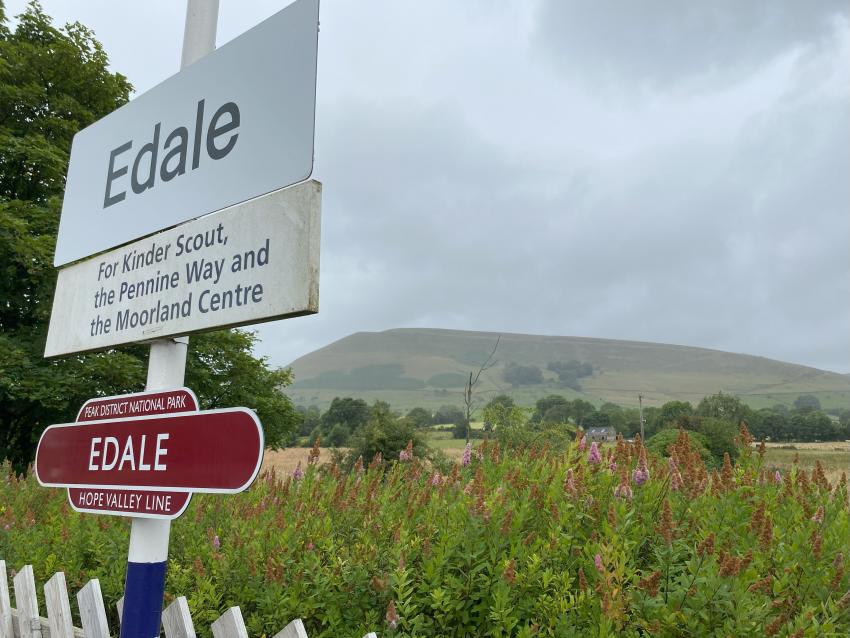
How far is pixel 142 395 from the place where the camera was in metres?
2.12

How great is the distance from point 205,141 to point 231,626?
176cm

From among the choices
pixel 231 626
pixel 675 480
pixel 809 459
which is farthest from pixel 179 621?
pixel 809 459

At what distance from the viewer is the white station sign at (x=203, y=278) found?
69.7 inches

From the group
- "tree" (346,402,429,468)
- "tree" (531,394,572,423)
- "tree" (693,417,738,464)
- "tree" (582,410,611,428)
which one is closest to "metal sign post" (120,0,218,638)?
"tree" (693,417,738,464)

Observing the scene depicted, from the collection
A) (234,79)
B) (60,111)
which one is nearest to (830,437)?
(60,111)

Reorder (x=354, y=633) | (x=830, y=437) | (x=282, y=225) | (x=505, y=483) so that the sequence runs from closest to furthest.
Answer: (x=282, y=225), (x=354, y=633), (x=505, y=483), (x=830, y=437)

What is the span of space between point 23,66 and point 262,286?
17.8 m

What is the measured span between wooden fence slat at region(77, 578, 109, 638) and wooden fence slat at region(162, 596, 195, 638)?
42 centimetres

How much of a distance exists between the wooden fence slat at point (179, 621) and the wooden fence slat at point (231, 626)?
22cm

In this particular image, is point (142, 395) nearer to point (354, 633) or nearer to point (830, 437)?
point (354, 633)

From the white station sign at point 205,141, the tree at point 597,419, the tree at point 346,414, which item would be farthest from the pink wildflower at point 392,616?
the tree at point 597,419

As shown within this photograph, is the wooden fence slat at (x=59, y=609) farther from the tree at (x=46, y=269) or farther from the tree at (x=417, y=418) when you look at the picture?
the tree at (x=417, y=418)

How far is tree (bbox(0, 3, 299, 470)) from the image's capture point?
13.3 metres

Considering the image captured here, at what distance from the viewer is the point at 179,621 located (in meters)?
2.57
